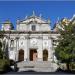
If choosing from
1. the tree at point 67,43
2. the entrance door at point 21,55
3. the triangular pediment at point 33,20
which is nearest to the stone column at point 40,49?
the entrance door at point 21,55

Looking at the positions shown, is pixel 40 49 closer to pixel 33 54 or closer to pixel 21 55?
pixel 33 54

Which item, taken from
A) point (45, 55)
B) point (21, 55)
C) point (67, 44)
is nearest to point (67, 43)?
point (67, 44)

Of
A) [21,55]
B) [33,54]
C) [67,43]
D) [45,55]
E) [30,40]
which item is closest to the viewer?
[67,43]

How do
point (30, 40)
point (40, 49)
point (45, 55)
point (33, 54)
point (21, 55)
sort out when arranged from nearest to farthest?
point (40, 49), point (30, 40), point (45, 55), point (21, 55), point (33, 54)

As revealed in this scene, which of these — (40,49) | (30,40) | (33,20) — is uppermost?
(33,20)

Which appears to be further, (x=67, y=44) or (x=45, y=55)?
(x=45, y=55)

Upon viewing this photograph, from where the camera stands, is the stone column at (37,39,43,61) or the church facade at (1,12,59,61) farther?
the stone column at (37,39,43,61)

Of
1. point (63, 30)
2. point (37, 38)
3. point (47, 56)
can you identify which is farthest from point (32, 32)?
point (63, 30)

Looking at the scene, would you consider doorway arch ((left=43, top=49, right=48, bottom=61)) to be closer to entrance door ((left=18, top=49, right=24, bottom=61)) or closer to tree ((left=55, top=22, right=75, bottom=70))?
entrance door ((left=18, top=49, right=24, bottom=61))

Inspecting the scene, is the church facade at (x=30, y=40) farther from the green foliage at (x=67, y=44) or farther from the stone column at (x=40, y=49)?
the green foliage at (x=67, y=44)

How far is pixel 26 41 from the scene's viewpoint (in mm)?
59031

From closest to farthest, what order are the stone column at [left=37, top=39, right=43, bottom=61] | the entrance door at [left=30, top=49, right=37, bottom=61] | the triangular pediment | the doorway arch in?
the stone column at [left=37, top=39, right=43, bottom=61] < the doorway arch < the triangular pediment < the entrance door at [left=30, top=49, right=37, bottom=61]

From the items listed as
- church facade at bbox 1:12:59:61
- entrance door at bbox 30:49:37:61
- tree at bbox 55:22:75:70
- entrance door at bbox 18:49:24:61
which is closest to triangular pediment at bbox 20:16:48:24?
church facade at bbox 1:12:59:61

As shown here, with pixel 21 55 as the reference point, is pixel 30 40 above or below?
above
